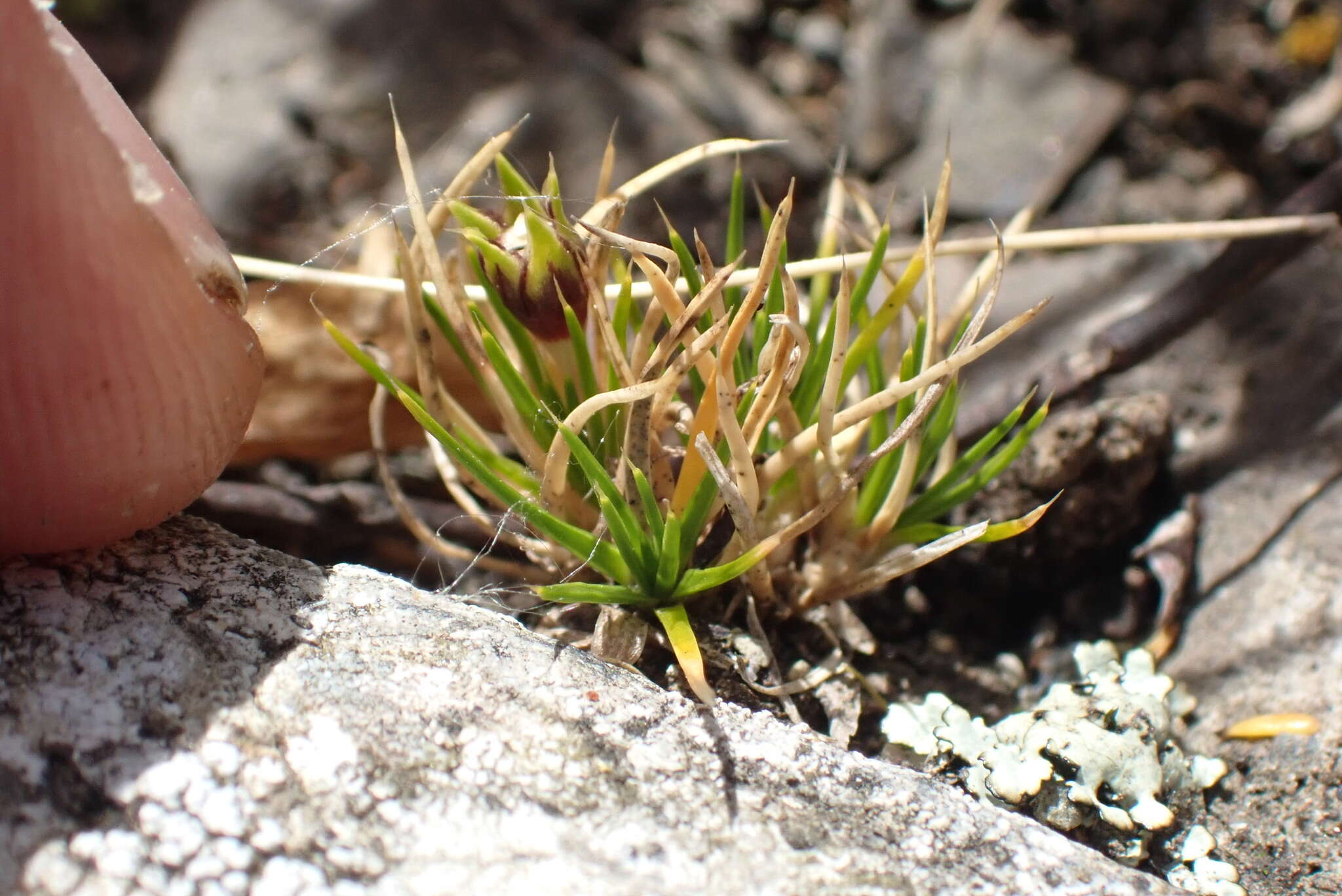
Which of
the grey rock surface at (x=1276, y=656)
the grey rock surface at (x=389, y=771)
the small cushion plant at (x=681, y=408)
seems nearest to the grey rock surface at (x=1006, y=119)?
the grey rock surface at (x=1276, y=656)

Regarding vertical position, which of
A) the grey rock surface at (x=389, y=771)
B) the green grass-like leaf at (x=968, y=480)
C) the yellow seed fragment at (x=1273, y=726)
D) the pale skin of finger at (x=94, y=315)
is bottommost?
the yellow seed fragment at (x=1273, y=726)

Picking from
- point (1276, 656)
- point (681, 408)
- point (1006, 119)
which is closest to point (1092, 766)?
point (1276, 656)

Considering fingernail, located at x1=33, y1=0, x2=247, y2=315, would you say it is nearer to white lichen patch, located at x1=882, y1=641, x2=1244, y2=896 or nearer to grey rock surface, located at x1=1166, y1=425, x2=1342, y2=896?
white lichen patch, located at x1=882, y1=641, x2=1244, y2=896

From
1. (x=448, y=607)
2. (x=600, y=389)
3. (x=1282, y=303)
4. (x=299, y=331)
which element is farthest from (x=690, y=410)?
(x=1282, y=303)

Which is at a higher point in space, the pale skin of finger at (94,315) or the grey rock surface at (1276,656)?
the pale skin of finger at (94,315)

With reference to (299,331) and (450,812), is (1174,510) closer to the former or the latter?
(450,812)

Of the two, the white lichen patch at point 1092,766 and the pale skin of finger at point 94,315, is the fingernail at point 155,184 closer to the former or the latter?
the pale skin of finger at point 94,315
